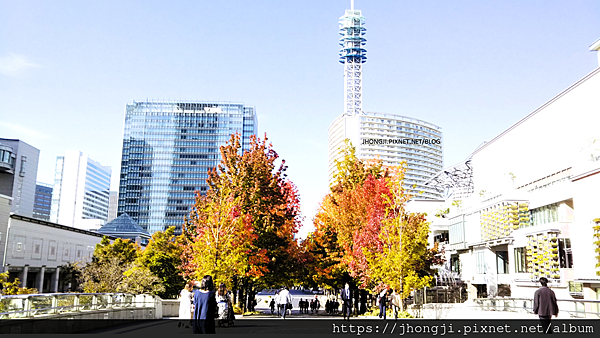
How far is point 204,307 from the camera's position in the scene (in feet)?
38.9

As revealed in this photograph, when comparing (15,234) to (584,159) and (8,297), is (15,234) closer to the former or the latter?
(8,297)

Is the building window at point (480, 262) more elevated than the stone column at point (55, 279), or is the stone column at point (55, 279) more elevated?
the building window at point (480, 262)

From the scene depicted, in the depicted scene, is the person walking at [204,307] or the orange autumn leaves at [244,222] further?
the orange autumn leaves at [244,222]

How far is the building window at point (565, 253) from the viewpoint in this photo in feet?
119

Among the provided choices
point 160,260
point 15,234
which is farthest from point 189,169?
point 160,260

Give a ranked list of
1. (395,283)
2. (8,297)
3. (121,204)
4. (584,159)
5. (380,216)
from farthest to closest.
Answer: (121,204), (584,159), (380,216), (395,283), (8,297)

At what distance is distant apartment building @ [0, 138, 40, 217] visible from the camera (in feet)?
351

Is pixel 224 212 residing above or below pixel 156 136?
below

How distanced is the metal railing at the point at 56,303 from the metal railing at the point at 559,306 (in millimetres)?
17304

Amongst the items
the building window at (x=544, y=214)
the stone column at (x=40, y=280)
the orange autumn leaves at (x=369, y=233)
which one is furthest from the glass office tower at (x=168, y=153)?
the building window at (x=544, y=214)

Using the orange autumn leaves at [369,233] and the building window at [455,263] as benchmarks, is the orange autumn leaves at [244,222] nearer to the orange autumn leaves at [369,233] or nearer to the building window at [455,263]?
the orange autumn leaves at [369,233]

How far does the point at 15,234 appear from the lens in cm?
6081

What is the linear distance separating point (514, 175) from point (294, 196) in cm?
2731

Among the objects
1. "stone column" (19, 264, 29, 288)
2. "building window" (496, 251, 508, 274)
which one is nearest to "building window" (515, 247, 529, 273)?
"building window" (496, 251, 508, 274)
